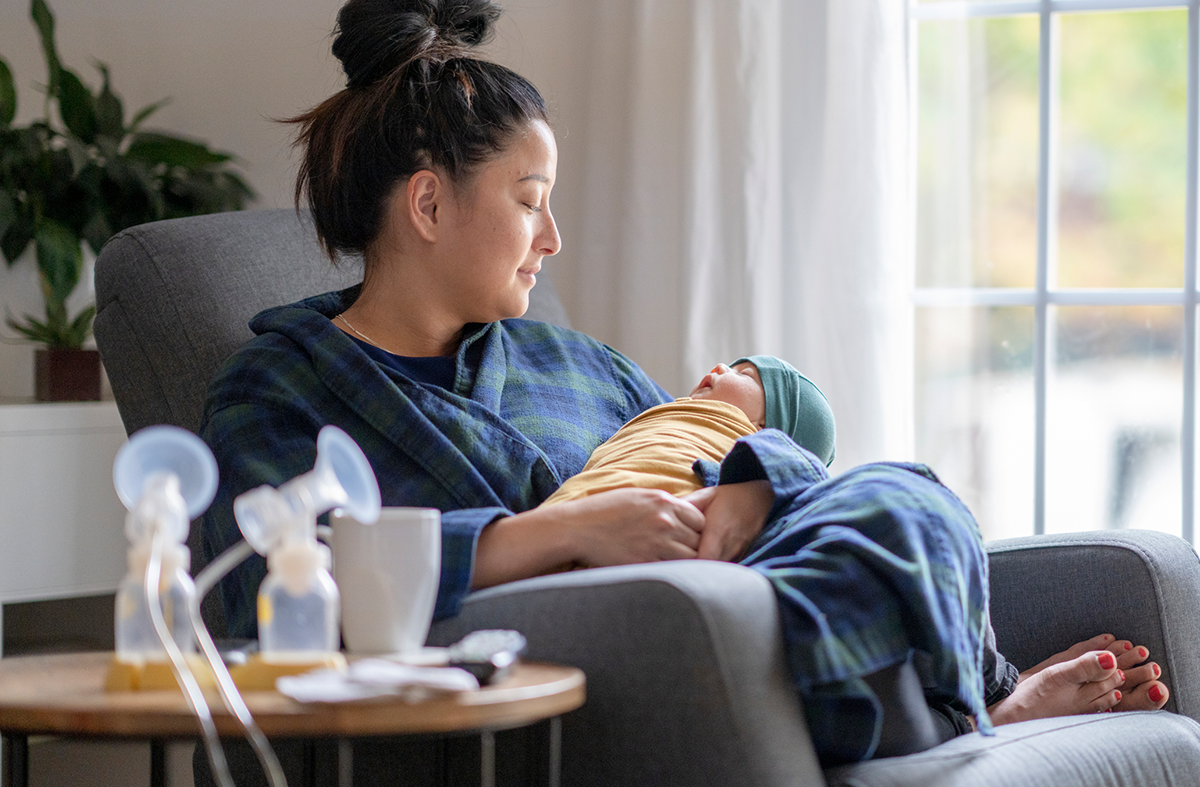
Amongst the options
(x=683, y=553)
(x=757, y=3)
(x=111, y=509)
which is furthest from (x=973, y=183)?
(x=111, y=509)

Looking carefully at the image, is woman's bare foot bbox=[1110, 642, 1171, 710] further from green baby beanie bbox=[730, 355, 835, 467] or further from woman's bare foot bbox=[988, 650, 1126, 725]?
green baby beanie bbox=[730, 355, 835, 467]

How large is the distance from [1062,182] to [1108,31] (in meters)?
0.27

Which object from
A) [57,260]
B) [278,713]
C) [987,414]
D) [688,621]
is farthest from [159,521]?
[987,414]

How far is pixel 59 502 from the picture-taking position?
210 centimetres

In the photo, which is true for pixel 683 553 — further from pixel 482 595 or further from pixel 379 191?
pixel 379 191

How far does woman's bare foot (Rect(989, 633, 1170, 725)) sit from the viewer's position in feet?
4.37

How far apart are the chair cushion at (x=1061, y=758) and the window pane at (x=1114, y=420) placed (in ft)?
2.85

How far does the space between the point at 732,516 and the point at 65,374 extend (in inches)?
60.7

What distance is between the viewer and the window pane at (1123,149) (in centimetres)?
211

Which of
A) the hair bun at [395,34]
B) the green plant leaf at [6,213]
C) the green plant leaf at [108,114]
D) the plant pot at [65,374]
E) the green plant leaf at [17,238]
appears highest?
the green plant leaf at [108,114]

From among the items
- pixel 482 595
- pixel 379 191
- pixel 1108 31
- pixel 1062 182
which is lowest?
pixel 482 595

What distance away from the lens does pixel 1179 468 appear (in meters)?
2.11

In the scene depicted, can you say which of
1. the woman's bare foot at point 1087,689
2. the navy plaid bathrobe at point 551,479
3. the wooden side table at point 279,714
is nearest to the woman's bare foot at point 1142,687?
the woman's bare foot at point 1087,689

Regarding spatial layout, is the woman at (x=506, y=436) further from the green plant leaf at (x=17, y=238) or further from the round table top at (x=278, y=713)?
the green plant leaf at (x=17, y=238)
